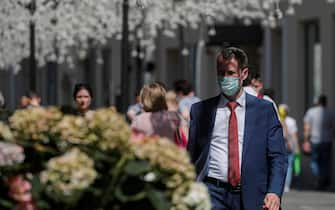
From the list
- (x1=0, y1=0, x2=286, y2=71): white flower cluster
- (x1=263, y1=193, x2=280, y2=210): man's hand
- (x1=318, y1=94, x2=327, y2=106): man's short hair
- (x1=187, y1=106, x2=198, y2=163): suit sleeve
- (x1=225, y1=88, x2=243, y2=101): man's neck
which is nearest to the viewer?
(x1=263, y1=193, x2=280, y2=210): man's hand

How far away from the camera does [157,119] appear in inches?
452

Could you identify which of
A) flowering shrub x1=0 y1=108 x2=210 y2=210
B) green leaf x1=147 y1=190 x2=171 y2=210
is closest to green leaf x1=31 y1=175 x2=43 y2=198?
flowering shrub x1=0 y1=108 x2=210 y2=210

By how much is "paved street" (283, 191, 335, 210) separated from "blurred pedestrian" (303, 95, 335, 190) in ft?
5.25

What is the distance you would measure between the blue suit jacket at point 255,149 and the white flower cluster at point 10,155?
10.8 ft

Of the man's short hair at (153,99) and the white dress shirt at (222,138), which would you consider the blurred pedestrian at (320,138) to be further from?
the white dress shirt at (222,138)

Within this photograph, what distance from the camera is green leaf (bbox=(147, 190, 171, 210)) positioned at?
5.74 metres

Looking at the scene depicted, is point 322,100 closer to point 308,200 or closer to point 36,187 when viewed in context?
point 308,200

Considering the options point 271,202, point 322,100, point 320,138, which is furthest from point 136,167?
point 320,138

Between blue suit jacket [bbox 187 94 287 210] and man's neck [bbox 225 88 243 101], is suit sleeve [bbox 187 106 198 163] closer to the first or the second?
blue suit jacket [bbox 187 94 287 210]

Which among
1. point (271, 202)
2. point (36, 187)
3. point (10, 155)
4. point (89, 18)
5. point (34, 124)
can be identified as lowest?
point (271, 202)

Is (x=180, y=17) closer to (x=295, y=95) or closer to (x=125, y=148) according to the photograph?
(x=295, y=95)

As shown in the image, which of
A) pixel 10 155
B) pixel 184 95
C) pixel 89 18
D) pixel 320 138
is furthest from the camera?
pixel 89 18

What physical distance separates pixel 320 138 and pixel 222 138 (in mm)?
17453

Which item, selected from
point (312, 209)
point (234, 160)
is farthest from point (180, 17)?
point (234, 160)
